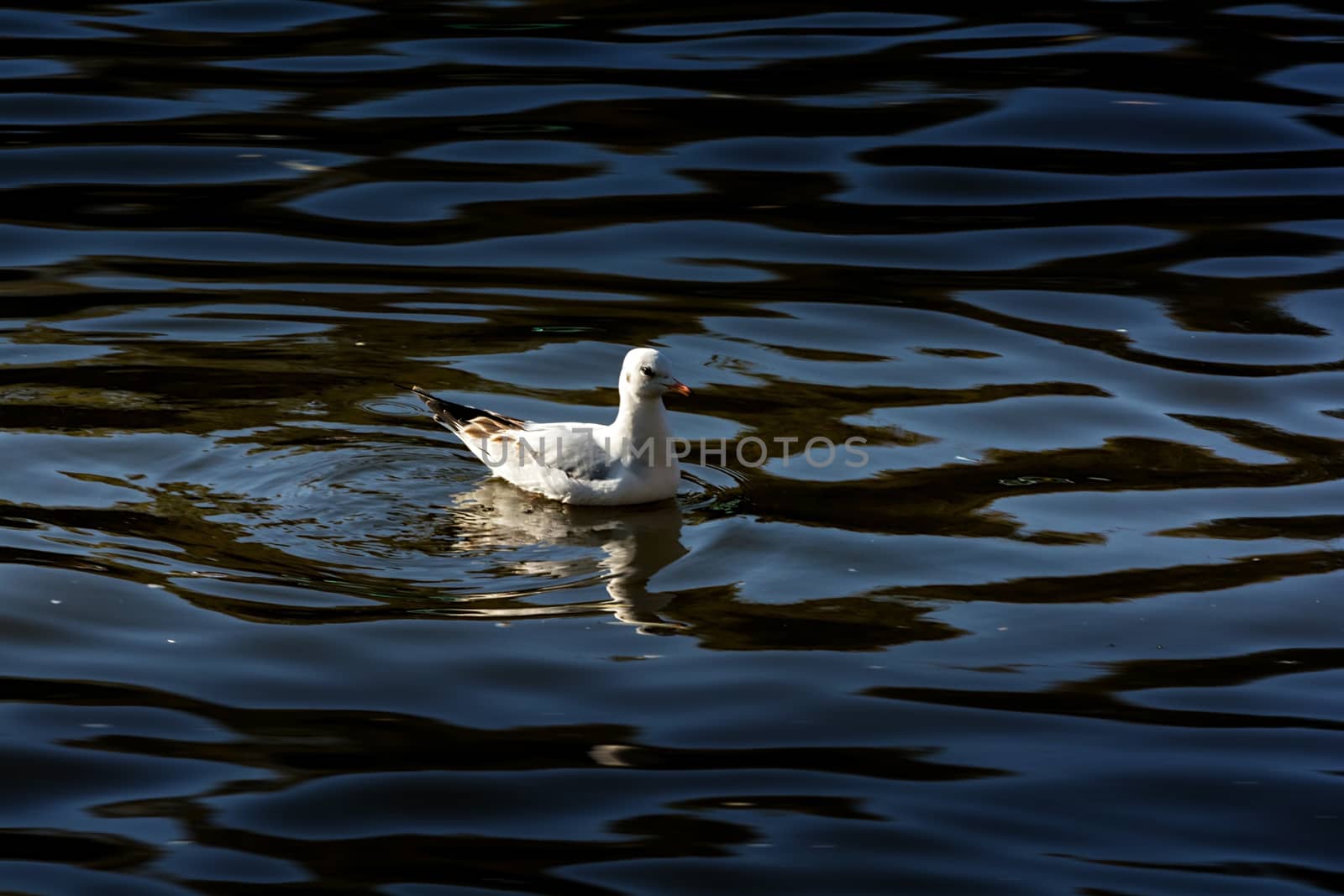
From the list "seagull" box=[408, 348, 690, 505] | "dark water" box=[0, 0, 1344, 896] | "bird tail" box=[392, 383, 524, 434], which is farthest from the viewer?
"bird tail" box=[392, 383, 524, 434]

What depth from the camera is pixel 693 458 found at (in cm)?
920

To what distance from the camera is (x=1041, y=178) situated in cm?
1389

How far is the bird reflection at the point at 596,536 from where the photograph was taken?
743 cm

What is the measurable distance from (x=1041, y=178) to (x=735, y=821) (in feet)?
30.4

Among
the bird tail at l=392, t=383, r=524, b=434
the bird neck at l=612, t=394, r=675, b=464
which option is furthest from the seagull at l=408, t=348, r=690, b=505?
the bird tail at l=392, t=383, r=524, b=434

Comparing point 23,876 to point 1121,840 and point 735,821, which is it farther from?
point 1121,840

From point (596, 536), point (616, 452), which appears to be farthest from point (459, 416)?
point (596, 536)

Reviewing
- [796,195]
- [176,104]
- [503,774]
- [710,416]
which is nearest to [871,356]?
[710,416]

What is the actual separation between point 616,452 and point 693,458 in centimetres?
74

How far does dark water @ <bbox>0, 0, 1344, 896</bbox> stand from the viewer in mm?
5777

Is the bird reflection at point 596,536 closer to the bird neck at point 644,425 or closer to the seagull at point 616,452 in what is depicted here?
the seagull at point 616,452

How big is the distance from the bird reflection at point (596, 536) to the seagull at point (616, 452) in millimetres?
90

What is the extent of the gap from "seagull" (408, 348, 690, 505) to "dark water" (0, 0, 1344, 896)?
14 cm

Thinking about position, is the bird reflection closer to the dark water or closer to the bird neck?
the dark water
